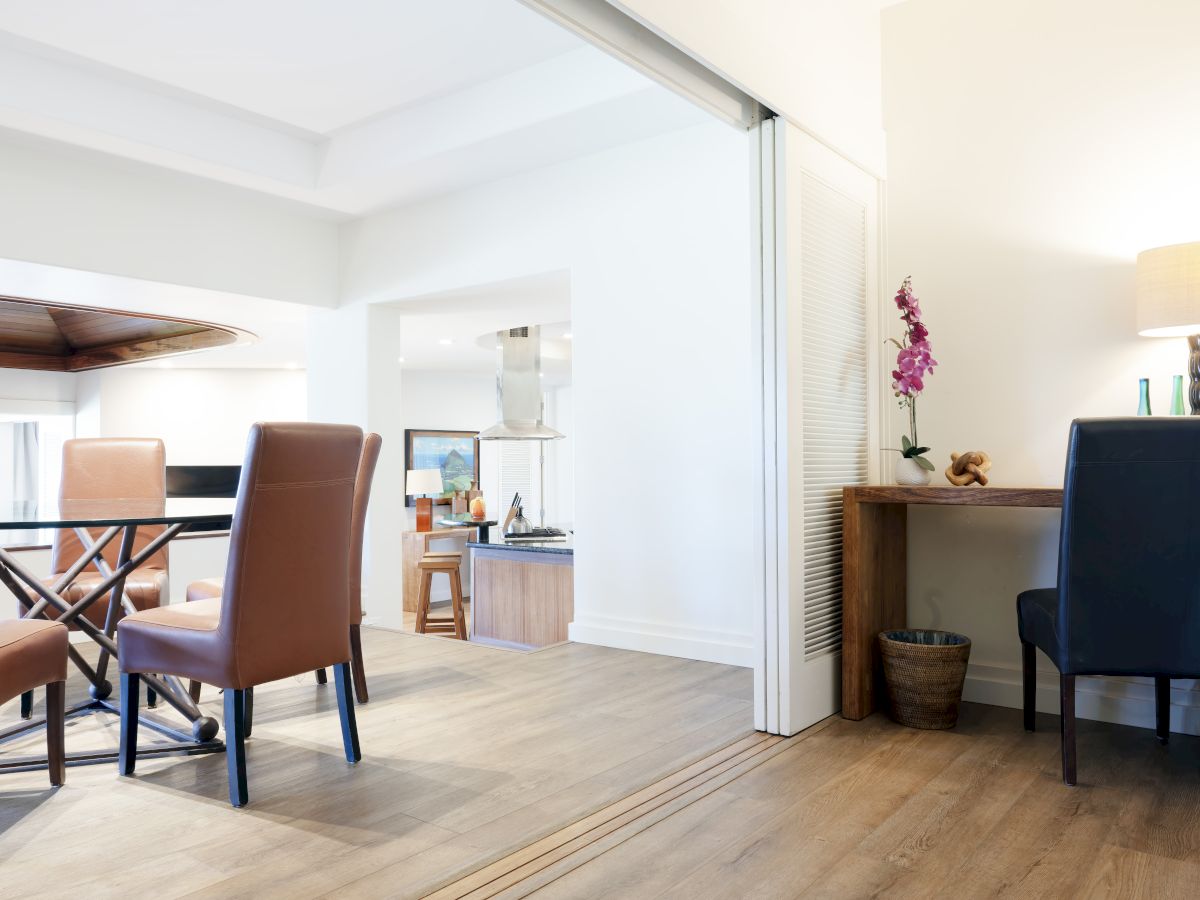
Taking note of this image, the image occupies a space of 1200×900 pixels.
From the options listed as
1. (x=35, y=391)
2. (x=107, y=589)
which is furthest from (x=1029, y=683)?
(x=35, y=391)

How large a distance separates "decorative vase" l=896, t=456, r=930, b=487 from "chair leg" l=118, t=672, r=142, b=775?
249 centimetres

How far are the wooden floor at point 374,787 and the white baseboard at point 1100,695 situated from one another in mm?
873

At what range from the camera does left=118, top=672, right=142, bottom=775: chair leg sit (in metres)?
2.39

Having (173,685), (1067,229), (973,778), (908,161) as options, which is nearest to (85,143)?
(173,685)

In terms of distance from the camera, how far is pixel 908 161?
335 cm

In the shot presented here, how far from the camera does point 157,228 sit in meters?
4.59

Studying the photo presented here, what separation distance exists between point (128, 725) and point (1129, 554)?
9.22 feet

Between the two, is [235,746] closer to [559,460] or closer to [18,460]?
[18,460]

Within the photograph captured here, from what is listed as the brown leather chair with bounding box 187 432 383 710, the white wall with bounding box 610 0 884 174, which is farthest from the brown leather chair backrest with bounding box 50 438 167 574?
the white wall with bounding box 610 0 884 174

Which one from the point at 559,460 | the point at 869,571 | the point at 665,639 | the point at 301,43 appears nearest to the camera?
the point at 869,571

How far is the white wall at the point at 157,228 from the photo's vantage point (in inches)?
161

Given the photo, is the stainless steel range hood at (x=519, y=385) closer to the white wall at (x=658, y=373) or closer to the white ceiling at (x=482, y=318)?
the white ceiling at (x=482, y=318)

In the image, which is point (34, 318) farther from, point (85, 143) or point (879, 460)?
point (879, 460)

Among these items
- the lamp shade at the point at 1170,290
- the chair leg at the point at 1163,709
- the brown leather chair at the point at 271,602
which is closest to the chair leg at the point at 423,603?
the brown leather chair at the point at 271,602
